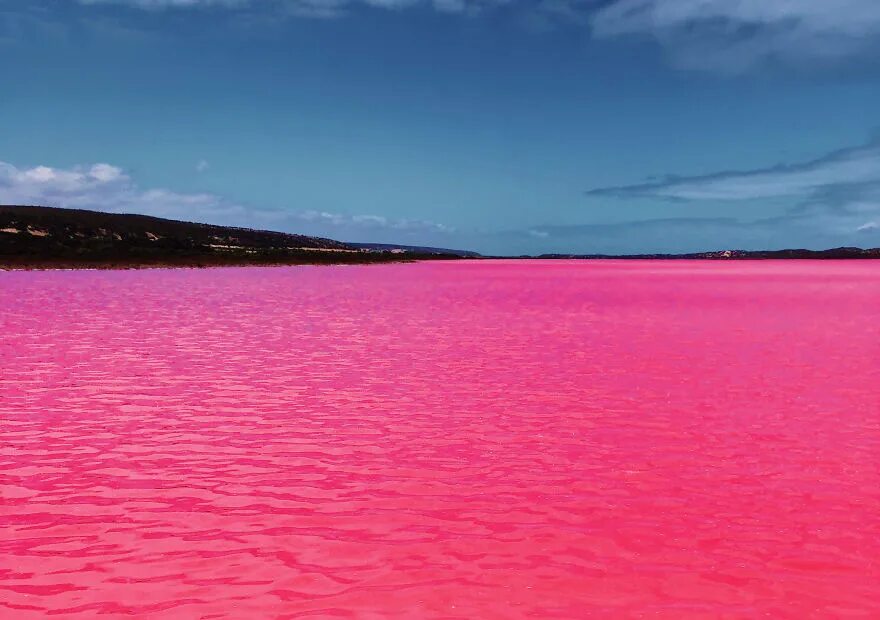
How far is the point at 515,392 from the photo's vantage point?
15.8 metres

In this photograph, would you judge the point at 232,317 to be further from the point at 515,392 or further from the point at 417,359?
the point at 515,392

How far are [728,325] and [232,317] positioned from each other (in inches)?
799

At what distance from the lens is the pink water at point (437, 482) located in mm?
6832

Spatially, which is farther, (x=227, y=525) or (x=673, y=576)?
(x=227, y=525)

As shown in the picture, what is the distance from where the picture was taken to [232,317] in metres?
31.2

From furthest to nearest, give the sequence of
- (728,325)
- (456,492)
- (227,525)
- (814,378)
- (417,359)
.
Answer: (728,325)
(417,359)
(814,378)
(456,492)
(227,525)

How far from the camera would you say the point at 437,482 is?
32.5 feet

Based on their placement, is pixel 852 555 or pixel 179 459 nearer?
pixel 852 555

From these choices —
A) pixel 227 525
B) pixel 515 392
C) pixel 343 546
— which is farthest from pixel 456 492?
pixel 515 392

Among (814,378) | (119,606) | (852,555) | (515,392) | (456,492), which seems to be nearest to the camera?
(119,606)

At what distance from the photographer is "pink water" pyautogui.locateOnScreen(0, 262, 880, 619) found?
269 inches

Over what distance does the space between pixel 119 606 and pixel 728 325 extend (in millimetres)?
26780

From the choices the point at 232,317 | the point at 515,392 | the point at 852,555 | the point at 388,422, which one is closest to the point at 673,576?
the point at 852,555

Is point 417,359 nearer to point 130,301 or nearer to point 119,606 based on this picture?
point 119,606
